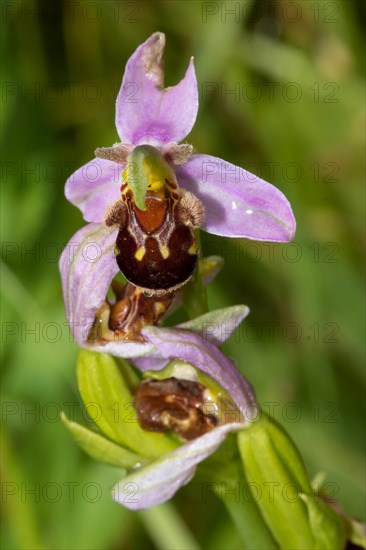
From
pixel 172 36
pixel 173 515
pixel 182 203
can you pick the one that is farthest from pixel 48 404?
pixel 172 36

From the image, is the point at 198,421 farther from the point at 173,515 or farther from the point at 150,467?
the point at 173,515

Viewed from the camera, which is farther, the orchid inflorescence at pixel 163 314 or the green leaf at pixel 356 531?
the green leaf at pixel 356 531

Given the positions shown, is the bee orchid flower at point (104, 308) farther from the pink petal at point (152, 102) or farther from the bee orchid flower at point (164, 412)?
the pink petal at point (152, 102)

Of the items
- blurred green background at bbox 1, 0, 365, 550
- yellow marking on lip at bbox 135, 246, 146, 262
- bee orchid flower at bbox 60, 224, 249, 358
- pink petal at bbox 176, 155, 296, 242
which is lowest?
blurred green background at bbox 1, 0, 365, 550

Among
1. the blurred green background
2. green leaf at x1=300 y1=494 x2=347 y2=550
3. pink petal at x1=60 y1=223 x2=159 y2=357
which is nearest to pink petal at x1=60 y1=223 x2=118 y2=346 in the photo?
pink petal at x1=60 y1=223 x2=159 y2=357

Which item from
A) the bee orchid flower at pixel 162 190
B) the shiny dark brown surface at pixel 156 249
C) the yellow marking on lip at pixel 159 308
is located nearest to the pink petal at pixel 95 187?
the bee orchid flower at pixel 162 190

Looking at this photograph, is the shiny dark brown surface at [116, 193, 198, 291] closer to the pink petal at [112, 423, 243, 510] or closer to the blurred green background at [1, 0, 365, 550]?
the pink petal at [112, 423, 243, 510]

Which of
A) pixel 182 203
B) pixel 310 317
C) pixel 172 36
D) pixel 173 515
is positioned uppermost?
pixel 182 203
